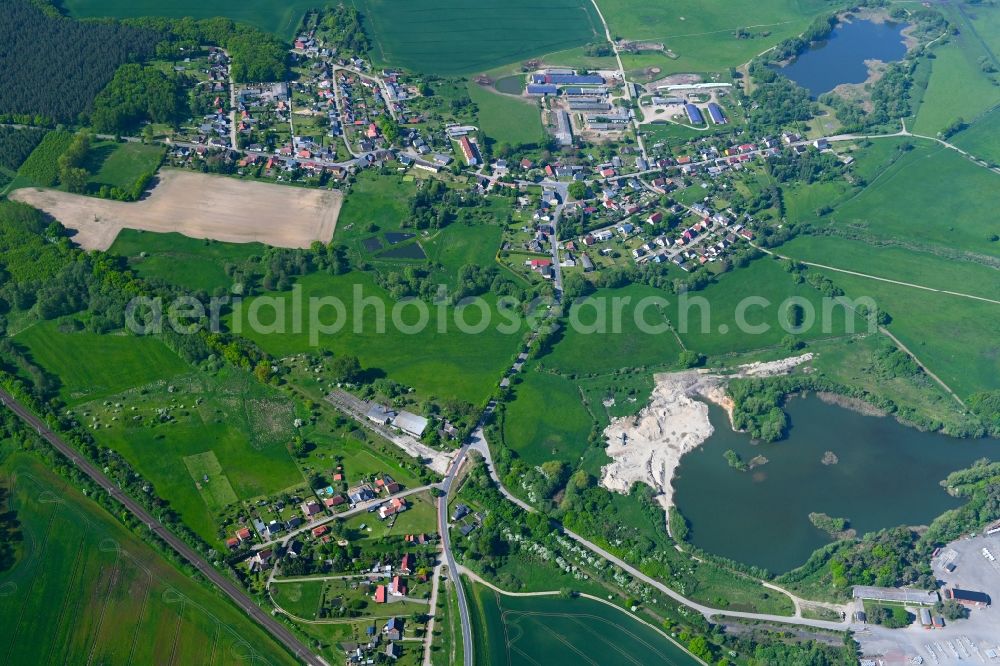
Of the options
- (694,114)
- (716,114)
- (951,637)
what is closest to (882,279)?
(716,114)

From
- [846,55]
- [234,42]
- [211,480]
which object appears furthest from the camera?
[846,55]

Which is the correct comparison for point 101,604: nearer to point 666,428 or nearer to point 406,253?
point 406,253

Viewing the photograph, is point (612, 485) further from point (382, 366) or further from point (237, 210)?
point (237, 210)

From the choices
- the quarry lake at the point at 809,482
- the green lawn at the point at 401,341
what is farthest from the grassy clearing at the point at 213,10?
the quarry lake at the point at 809,482

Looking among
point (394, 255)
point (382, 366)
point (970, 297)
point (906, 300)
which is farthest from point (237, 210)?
point (970, 297)

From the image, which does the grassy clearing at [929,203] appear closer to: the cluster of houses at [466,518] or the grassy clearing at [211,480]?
the cluster of houses at [466,518]

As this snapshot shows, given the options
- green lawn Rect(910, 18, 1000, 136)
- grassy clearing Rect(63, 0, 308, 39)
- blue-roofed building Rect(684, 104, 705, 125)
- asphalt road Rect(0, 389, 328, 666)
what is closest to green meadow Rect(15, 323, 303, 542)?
asphalt road Rect(0, 389, 328, 666)
